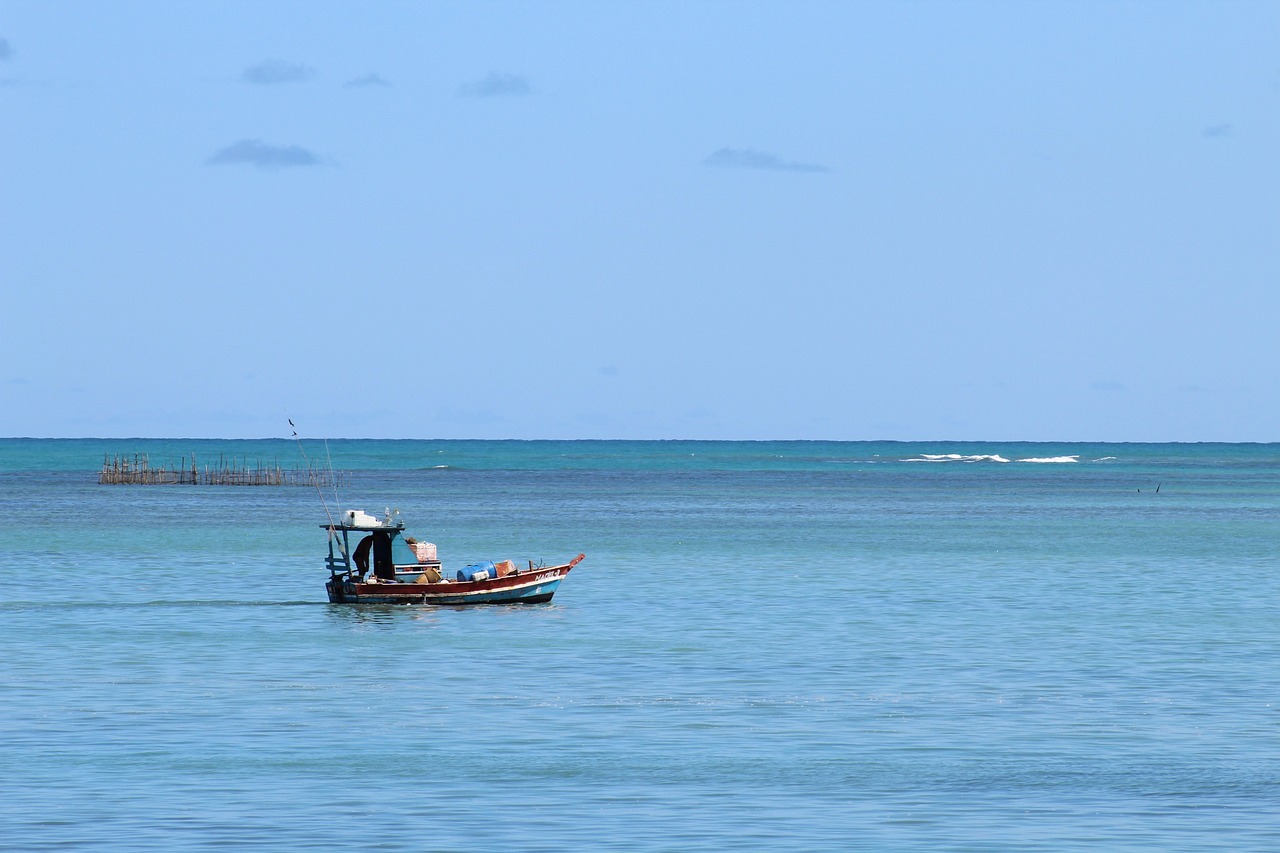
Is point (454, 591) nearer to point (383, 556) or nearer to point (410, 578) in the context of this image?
point (410, 578)

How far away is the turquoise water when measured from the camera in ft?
69.9

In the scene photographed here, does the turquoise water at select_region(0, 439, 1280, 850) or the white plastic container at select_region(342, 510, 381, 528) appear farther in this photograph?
the white plastic container at select_region(342, 510, 381, 528)

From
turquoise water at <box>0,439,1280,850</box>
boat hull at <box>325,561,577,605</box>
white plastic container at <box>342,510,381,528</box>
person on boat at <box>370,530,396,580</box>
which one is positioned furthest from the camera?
person on boat at <box>370,530,396,580</box>

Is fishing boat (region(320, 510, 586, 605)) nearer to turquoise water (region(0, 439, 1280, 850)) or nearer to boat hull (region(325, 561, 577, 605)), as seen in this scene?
boat hull (region(325, 561, 577, 605))

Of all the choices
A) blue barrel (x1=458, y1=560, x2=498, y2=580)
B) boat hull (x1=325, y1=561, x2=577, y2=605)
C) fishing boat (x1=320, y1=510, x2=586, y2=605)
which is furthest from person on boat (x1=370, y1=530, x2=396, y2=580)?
blue barrel (x1=458, y1=560, x2=498, y2=580)

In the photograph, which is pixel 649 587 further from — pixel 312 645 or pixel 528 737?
pixel 528 737

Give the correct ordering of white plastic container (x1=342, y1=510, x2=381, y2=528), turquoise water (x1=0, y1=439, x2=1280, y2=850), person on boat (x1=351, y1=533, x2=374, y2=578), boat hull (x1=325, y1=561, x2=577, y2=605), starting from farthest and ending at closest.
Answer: person on boat (x1=351, y1=533, x2=374, y2=578), boat hull (x1=325, y1=561, x2=577, y2=605), white plastic container (x1=342, y1=510, x2=381, y2=528), turquoise water (x1=0, y1=439, x2=1280, y2=850)

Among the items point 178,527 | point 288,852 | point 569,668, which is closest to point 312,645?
point 569,668

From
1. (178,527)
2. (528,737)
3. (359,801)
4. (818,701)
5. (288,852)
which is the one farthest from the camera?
(178,527)

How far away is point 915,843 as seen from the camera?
792 inches

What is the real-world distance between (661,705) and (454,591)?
723 inches

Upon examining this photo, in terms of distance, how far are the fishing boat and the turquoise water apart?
85 centimetres

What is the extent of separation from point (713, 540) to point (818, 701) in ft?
148

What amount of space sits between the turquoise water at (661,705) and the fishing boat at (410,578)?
0.85 m
